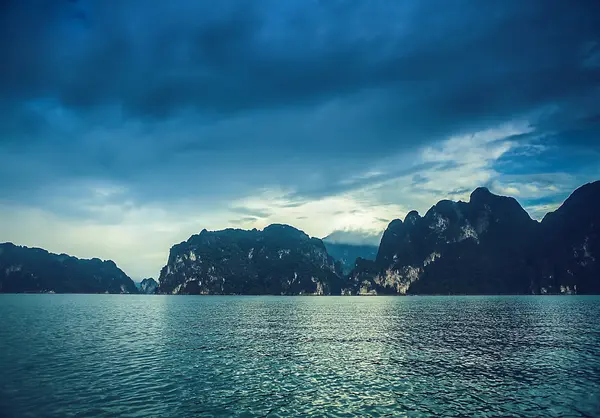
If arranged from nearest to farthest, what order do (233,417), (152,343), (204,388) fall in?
(233,417) → (204,388) → (152,343)

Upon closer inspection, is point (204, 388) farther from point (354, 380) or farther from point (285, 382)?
point (354, 380)

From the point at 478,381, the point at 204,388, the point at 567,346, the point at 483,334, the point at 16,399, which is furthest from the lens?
the point at 483,334

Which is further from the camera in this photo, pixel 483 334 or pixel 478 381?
pixel 483 334

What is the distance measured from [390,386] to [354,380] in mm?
3807

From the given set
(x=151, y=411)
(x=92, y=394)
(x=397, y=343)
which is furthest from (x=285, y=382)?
(x=397, y=343)

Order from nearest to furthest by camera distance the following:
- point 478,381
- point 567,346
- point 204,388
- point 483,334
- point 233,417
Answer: point 233,417 → point 204,388 → point 478,381 → point 567,346 → point 483,334

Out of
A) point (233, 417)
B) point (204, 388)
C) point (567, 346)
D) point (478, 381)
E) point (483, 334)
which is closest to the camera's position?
point (233, 417)

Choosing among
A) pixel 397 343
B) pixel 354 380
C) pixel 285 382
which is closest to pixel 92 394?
pixel 285 382

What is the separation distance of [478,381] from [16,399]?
4243cm

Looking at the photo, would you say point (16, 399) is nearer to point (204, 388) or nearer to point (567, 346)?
point (204, 388)

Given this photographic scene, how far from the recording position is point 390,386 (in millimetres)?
35906

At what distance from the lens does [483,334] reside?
242 feet

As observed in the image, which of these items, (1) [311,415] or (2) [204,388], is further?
(2) [204,388]

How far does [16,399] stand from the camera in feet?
101
